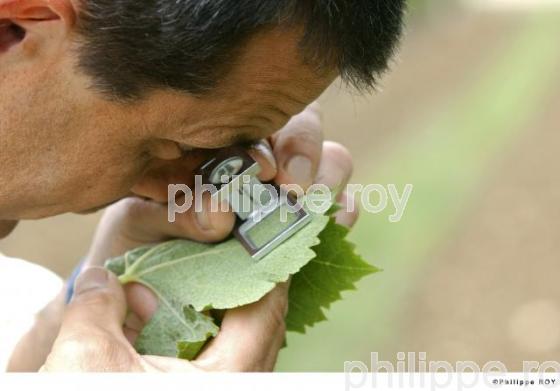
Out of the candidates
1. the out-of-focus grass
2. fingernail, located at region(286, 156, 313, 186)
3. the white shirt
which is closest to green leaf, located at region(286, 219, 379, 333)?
fingernail, located at region(286, 156, 313, 186)

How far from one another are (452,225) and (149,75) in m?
4.85

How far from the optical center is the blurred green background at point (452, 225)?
5.13 meters

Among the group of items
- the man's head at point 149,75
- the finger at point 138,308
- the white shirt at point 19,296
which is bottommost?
the white shirt at point 19,296

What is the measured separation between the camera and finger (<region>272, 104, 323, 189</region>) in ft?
6.54

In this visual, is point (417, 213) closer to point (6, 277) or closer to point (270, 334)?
point (6, 277)

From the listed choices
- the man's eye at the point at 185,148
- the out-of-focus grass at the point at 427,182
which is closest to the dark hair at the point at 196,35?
the man's eye at the point at 185,148

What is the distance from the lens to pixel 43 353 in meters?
2.25

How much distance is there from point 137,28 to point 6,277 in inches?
43.9

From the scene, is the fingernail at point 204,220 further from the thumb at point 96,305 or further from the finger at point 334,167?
the finger at point 334,167

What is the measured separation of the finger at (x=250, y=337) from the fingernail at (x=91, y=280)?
0.24 m

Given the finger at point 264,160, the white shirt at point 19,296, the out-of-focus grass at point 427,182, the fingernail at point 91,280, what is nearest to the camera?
the fingernail at point 91,280

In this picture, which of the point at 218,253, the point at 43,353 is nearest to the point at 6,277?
the point at 43,353

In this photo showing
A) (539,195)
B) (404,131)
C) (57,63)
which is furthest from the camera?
(404,131)

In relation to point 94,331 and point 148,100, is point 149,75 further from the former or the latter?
point 94,331
